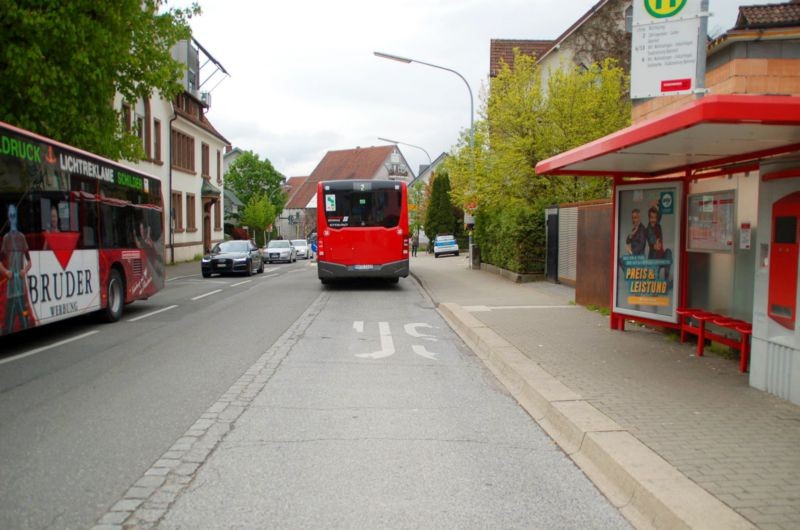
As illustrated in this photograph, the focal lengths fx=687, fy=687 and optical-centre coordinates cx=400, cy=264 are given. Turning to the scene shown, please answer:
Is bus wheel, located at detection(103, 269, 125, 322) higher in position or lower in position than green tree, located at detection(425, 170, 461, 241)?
lower

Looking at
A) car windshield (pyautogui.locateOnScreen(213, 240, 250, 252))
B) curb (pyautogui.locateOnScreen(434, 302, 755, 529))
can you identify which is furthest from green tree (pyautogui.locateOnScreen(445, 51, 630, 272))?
curb (pyautogui.locateOnScreen(434, 302, 755, 529))

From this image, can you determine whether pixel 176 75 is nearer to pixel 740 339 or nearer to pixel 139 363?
pixel 139 363

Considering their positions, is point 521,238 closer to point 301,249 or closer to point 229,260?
point 229,260

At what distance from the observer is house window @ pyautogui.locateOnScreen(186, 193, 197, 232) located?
128 feet

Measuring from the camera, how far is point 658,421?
17.6 feet

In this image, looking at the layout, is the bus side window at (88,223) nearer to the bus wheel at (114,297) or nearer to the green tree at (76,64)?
the bus wheel at (114,297)

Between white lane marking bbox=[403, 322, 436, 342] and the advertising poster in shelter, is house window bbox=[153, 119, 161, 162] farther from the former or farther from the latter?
the advertising poster in shelter

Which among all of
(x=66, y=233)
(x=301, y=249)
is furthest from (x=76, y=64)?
(x=301, y=249)

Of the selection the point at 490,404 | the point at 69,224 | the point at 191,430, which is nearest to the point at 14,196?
the point at 69,224

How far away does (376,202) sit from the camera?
751 inches

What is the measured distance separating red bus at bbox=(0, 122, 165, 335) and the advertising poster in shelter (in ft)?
26.6

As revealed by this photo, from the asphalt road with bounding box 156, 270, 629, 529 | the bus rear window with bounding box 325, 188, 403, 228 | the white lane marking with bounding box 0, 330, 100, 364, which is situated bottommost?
the white lane marking with bounding box 0, 330, 100, 364

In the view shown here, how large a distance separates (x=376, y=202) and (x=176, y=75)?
20.3 feet

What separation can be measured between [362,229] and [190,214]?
23679mm
